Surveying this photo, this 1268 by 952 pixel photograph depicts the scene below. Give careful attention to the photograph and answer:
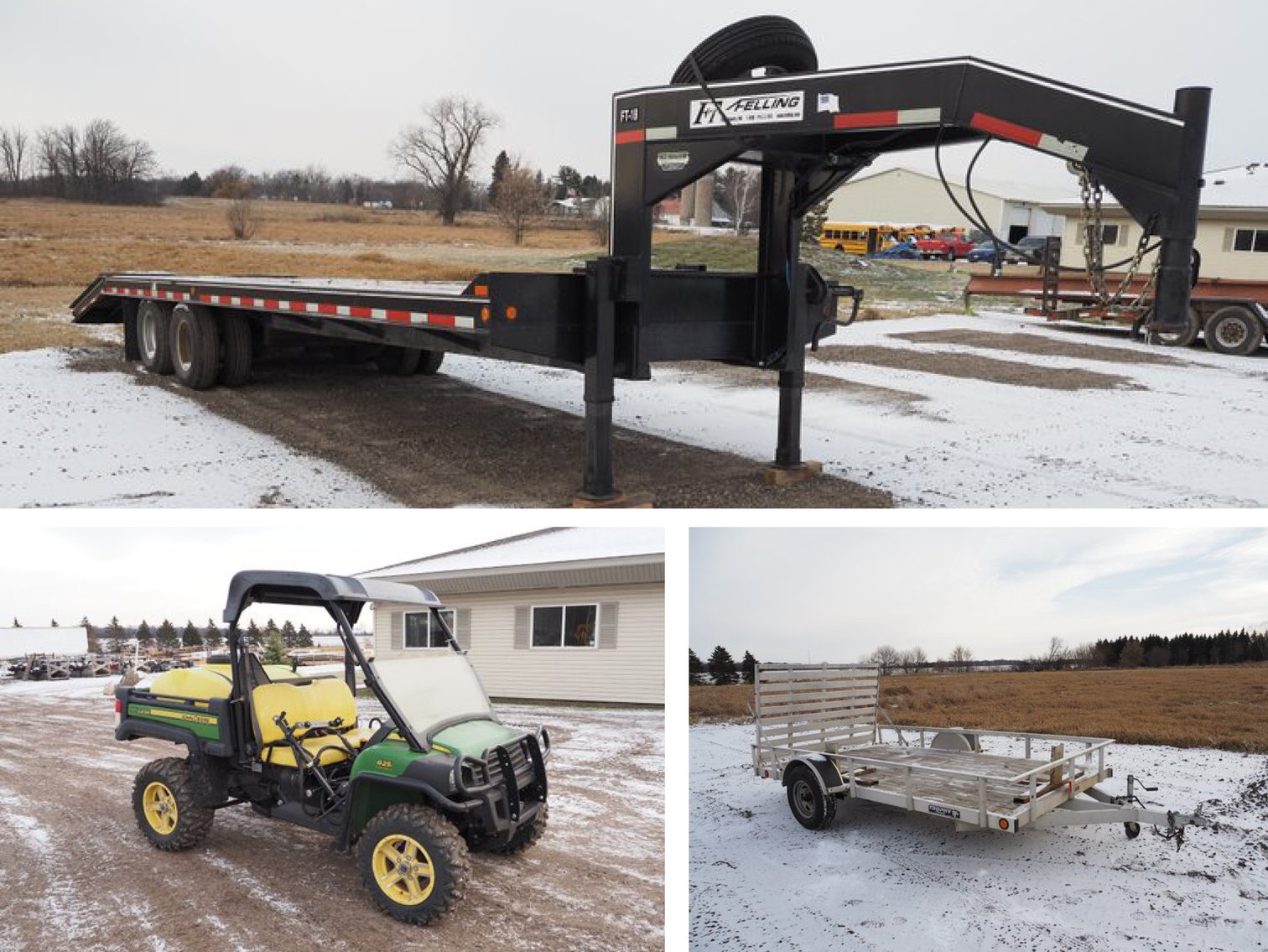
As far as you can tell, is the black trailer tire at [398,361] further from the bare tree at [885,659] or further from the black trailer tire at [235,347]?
the bare tree at [885,659]

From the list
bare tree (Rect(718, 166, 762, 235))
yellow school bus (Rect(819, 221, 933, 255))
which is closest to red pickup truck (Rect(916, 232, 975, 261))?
yellow school bus (Rect(819, 221, 933, 255))

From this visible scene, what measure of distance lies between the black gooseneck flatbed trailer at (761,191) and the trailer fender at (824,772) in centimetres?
199

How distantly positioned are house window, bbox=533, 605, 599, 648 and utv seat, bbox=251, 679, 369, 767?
388cm

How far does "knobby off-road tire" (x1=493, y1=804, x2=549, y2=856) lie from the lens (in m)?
4.60

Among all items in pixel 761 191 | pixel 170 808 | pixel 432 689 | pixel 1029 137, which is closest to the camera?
pixel 432 689

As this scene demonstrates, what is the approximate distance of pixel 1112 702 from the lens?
629 centimetres

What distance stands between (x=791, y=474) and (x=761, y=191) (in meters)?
2.01

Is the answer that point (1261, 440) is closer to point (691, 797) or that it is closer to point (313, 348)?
point (691, 797)

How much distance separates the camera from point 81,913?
4219 mm

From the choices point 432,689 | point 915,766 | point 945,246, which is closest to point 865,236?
point 945,246

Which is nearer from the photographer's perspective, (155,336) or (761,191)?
(761,191)

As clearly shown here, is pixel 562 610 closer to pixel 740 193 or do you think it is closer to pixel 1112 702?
pixel 740 193

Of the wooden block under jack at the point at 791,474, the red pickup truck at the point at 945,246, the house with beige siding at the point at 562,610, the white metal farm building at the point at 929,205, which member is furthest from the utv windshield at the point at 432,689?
the white metal farm building at the point at 929,205

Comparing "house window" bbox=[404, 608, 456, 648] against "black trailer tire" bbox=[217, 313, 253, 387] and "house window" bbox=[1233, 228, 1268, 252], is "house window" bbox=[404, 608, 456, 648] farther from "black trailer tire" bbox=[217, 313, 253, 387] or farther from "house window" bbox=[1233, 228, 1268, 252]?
"house window" bbox=[1233, 228, 1268, 252]
